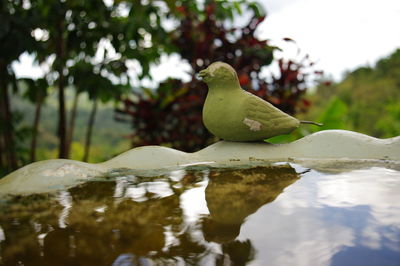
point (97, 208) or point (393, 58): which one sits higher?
point (393, 58)

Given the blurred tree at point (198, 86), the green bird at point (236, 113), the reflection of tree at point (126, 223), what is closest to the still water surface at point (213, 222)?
the reflection of tree at point (126, 223)

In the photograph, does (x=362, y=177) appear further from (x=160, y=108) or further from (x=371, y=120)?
(x=371, y=120)

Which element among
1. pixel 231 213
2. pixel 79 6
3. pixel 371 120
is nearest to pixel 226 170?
pixel 231 213

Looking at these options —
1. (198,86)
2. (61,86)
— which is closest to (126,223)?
(198,86)

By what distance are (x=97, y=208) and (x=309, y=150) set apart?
1.39 metres

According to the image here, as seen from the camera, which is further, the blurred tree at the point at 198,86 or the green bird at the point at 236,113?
the blurred tree at the point at 198,86

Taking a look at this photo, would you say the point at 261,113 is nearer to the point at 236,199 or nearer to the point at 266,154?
the point at 266,154

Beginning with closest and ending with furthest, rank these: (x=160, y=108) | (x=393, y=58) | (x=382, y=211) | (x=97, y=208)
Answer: (x=382, y=211) → (x=97, y=208) → (x=160, y=108) → (x=393, y=58)

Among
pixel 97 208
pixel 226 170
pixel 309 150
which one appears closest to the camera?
pixel 97 208

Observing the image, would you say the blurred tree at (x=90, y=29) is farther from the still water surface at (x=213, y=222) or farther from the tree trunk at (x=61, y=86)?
the still water surface at (x=213, y=222)

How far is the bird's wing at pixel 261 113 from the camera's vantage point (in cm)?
235

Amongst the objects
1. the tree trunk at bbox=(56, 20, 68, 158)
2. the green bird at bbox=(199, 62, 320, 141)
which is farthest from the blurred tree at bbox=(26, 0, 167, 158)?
the green bird at bbox=(199, 62, 320, 141)

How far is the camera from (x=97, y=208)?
4.94 feet

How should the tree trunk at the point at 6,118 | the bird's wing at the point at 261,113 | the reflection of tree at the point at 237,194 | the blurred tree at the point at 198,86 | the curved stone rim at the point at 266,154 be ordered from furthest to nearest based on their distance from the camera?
the tree trunk at the point at 6,118 → the blurred tree at the point at 198,86 → the bird's wing at the point at 261,113 → the curved stone rim at the point at 266,154 → the reflection of tree at the point at 237,194
